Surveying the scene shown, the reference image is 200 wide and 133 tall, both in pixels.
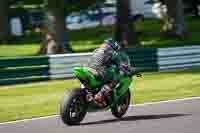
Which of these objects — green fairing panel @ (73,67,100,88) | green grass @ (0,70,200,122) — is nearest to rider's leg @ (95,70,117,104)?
green fairing panel @ (73,67,100,88)

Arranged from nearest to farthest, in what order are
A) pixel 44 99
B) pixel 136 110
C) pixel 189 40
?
1. pixel 136 110
2. pixel 44 99
3. pixel 189 40

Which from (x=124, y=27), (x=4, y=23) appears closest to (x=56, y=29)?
(x=124, y=27)

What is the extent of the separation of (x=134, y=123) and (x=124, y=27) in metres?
21.6

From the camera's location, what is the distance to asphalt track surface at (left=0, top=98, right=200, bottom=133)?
441 inches

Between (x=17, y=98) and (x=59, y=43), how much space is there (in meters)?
13.0

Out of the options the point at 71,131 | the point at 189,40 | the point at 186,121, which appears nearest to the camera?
the point at 71,131

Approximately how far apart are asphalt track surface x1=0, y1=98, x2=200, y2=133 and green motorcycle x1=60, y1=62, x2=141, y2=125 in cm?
20

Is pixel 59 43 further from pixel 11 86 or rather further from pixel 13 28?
pixel 13 28

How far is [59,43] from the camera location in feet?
97.9

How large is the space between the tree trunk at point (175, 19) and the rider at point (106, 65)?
1021 inches

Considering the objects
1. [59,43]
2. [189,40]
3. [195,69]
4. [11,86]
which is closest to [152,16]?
[189,40]

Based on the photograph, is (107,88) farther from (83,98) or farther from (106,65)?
(83,98)

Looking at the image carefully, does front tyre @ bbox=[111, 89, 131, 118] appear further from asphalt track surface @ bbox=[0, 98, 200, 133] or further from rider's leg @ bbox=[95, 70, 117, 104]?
rider's leg @ bbox=[95, 70, 117, 104]

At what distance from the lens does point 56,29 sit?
2989 centimetres
